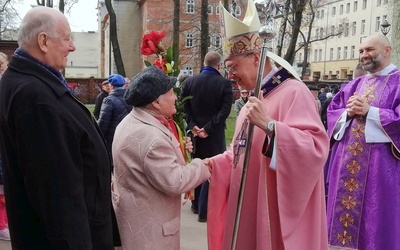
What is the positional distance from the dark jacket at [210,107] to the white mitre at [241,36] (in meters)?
2.94

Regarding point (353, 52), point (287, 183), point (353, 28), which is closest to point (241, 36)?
point (287, 183)

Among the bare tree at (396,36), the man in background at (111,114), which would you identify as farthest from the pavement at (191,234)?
the bare tree at (396,36)

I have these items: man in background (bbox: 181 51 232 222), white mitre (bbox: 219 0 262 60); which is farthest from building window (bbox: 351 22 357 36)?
white mitre (bbox: 219 0 262 60)

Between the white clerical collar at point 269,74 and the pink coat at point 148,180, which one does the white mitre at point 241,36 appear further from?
the pink coat at point 148,180

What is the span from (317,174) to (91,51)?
83.8m

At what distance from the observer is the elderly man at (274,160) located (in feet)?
8.61

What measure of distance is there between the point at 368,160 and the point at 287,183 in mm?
1859

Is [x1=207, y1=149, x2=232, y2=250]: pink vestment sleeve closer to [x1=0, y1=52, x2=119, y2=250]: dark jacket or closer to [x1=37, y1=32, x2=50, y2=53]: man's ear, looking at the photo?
[x1=0, y1=52, x2=119, y2=250]: dark jacket

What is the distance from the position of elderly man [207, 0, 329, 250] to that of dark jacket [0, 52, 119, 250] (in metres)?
0.96

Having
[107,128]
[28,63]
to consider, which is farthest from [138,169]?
[107,128]

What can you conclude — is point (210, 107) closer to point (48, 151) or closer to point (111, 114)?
point (111, 114)

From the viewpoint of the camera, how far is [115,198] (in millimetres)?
2938

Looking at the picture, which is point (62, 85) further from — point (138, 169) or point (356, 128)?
point (356, 128)

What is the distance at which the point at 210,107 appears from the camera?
6098mm
